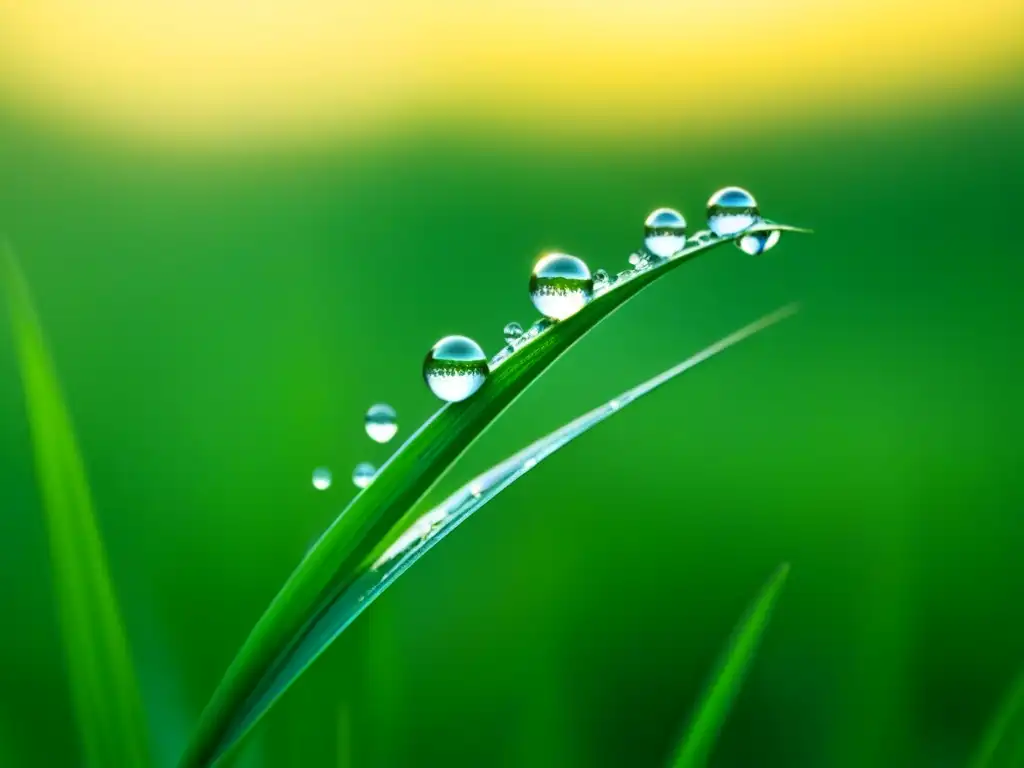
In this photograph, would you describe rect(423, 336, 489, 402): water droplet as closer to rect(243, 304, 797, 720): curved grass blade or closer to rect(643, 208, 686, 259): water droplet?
rect(243, 304, 797, 720): curved grass blade

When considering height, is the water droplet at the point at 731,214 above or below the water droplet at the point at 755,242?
above

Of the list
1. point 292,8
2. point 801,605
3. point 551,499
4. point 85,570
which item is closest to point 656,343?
point 551,499

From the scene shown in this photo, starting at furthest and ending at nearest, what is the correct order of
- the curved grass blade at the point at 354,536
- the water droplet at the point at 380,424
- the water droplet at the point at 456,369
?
1. the water droplet at the point at 380,424
2. the water droplet at the point at 456,369
3. the curved grass blade at the point at 354,536

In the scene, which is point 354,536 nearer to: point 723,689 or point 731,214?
point 723,689

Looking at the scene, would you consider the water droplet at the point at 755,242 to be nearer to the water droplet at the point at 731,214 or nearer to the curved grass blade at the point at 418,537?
the water droplet at the point at 731,214

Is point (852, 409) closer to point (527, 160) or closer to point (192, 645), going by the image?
point (192, 645)

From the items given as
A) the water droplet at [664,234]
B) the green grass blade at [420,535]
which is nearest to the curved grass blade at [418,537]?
the green grass blade at [420,535]
